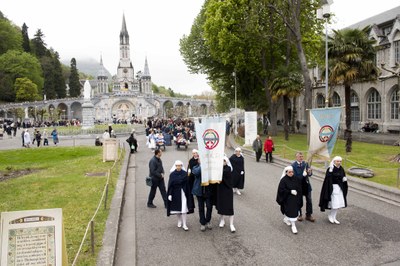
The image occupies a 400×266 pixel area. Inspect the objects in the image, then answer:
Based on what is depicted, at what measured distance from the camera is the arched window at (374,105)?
1389 inches

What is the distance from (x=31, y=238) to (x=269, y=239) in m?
4.89

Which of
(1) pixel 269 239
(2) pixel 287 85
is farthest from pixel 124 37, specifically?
(1) pixel 269 239

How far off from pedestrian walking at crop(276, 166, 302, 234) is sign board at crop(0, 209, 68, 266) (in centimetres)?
506

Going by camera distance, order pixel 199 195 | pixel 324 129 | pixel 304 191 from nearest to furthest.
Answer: pixel 199 195, pixel 304 191, pixel 324 129

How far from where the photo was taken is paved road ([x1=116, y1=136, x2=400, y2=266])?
645 cm

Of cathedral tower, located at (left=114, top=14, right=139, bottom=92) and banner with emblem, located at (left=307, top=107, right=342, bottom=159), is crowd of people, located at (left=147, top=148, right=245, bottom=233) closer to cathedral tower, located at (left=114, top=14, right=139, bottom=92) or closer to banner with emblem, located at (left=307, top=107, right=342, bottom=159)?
banner with emblem, located at (left=307, top=107, right=342, bottom=159)

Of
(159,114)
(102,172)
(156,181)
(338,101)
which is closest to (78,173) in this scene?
(102,172)

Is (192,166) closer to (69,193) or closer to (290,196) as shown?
(290,196)

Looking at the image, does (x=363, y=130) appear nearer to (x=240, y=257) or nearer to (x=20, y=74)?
(x=240, y=257)

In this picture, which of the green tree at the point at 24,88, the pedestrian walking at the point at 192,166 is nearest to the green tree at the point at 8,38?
the green tree at the point at 24,88

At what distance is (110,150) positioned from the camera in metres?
17.8

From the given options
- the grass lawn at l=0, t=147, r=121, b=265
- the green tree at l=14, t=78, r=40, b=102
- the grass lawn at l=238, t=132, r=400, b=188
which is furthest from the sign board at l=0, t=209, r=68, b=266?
the green tree at l=14, t=78, r=40, b=102

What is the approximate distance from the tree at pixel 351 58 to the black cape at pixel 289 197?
12.5 meters

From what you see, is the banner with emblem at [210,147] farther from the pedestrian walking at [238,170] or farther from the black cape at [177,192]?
the pedestrian walking at [238,170]
